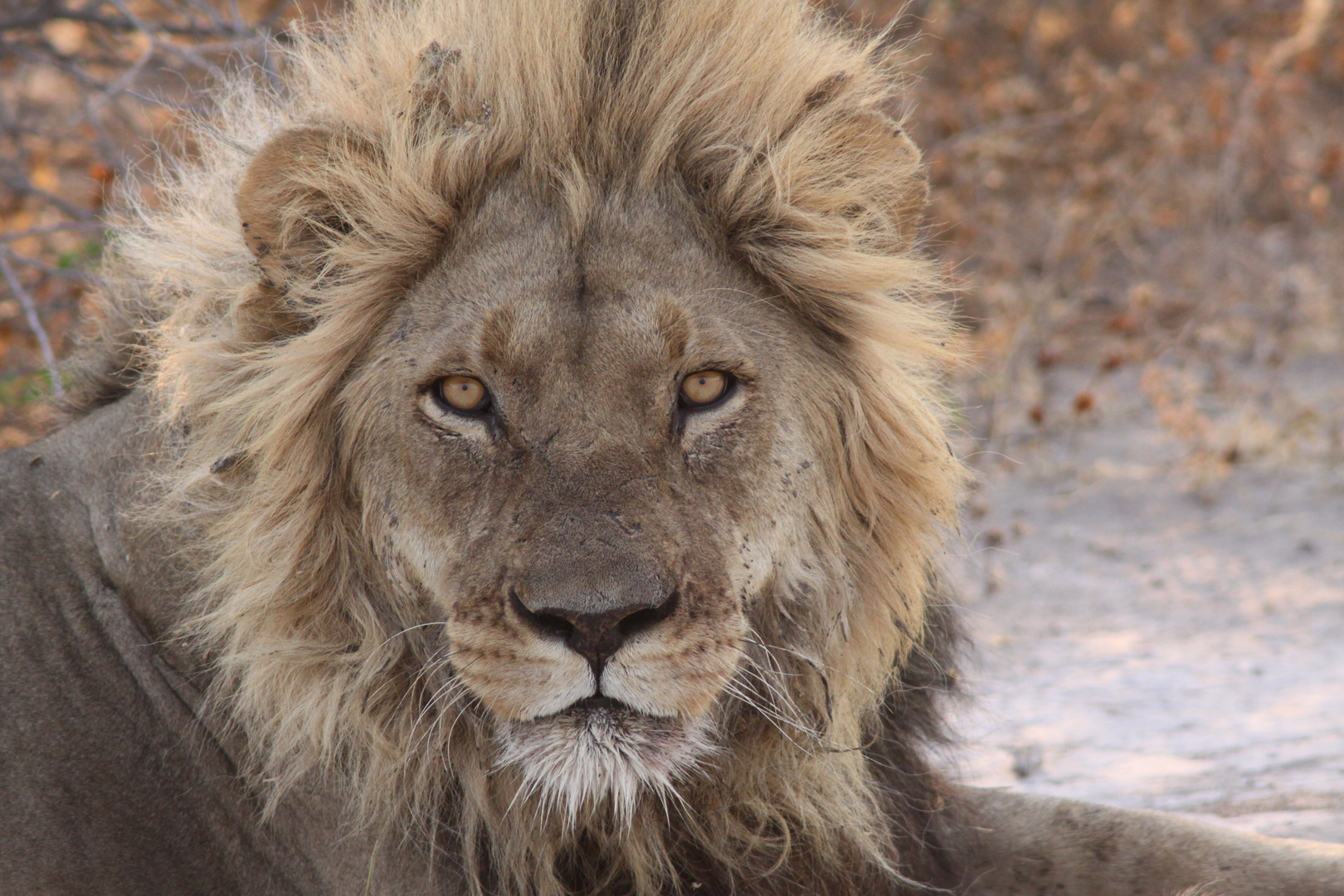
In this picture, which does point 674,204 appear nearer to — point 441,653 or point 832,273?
point 832,273

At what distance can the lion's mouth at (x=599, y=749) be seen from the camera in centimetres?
229

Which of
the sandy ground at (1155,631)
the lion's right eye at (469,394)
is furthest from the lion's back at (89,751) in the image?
the sandy ground at (1155,631)

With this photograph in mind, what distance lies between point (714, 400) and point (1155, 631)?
116 inches

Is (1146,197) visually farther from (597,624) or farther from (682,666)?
(597,624)

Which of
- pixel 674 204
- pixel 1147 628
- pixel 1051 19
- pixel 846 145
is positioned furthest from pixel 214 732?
pixel 1051 19

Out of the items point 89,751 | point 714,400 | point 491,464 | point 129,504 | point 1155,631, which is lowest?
point 1155,631

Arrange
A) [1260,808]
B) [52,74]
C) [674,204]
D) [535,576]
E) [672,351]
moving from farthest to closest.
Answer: [52,74] < [1260,808] < [674,204] < [672,351] < [535,576]

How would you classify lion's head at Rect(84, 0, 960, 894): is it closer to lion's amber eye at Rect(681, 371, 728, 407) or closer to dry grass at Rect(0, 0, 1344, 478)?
lion's amber eye at Rect(681, 371, 728, 407)

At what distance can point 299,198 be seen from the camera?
8.68 ft

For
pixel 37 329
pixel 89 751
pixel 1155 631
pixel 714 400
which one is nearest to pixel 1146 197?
pixel 1155 631

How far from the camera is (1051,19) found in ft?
29.7

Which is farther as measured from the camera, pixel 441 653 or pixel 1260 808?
pixel 1260 808

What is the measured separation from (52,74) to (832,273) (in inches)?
359

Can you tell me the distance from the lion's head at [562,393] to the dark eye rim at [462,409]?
0.7 inches
